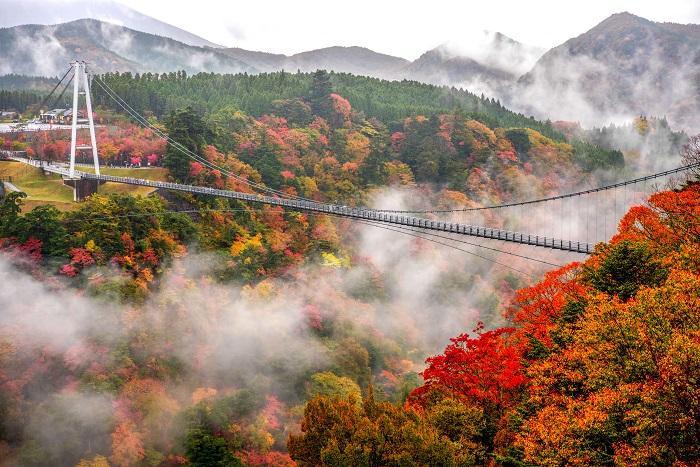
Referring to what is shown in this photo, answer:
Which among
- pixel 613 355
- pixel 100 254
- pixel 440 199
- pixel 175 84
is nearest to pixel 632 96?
pixel 440 199

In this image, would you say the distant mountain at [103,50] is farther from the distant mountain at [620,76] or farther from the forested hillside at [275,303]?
the forested hillside at [275,303]

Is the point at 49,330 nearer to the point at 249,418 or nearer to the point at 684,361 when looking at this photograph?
the point at 249,418

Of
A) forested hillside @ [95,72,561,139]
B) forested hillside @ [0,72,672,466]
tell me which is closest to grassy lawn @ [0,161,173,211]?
forested hillside @ [0,72,672,466]

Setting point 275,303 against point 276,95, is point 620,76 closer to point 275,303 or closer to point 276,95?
point 276,95

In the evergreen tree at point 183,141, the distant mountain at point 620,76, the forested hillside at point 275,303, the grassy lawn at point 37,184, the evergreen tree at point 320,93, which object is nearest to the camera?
the forested hillside at point 275,303

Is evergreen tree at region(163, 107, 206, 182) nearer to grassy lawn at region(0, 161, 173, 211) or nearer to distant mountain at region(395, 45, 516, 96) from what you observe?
grassy lawn at region(0, 161, 173, 211)

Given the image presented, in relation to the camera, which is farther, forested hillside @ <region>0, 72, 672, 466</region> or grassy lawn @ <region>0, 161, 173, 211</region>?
grassy lawn @ <region>0, 161, 173, 211</region>

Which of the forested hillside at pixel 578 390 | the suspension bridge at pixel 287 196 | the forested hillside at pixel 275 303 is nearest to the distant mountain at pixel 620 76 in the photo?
the forested hillside at pixel 275 303
